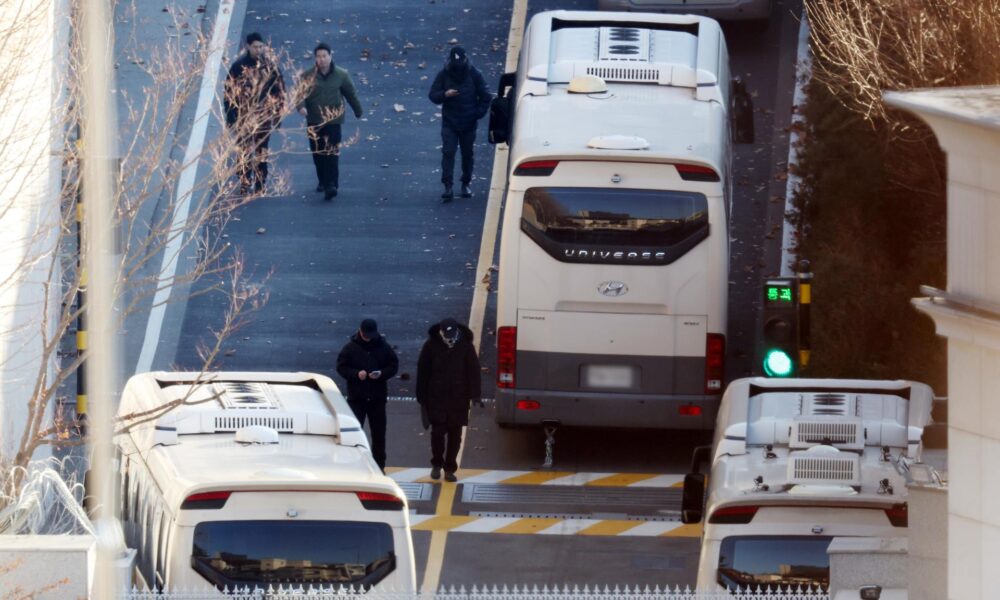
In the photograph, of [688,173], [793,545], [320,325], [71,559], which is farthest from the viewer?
[320,325]

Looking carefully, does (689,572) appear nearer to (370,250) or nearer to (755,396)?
(755,396)

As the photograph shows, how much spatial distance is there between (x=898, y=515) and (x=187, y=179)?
1473 centimetres

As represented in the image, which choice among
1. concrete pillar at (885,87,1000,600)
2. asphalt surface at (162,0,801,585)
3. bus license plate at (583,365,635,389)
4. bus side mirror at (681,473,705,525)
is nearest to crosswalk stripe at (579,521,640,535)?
asphalt surface at (162,0,801,585)

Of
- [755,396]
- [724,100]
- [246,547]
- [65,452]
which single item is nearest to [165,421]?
[246,547]

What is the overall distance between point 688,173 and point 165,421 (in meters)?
6.51

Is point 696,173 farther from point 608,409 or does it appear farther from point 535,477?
point 535,477

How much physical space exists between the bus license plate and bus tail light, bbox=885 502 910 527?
6.54m

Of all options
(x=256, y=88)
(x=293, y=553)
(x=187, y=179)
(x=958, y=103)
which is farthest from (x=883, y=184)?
(x=958, y=103)

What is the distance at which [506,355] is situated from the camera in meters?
19.0

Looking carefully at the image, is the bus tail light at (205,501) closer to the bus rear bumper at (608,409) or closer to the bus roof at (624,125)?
the bus rear bumper at (608,409)

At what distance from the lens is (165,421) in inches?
551

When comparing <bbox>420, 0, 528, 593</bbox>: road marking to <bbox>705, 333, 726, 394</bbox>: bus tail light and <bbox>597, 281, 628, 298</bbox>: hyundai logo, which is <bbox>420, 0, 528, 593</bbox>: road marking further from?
<bbox>705, 333, 726, 394</bbox>: bus tail light

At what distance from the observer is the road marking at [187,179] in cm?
2172

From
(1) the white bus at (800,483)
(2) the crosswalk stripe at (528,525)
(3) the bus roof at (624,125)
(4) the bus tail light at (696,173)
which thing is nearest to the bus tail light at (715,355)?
(4) the bus tail light at (696,173)
